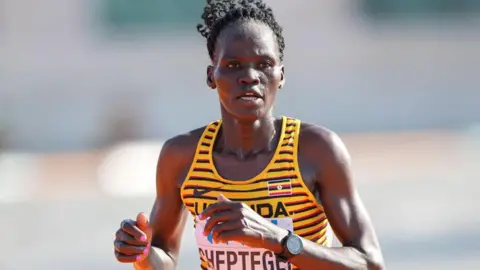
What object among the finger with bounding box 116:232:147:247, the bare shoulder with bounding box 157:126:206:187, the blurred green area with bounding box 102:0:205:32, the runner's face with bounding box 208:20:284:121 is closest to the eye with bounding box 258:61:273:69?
the runner's face with bounding box 208:20:284:121

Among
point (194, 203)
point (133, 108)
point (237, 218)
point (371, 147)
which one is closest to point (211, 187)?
point (194, 203)

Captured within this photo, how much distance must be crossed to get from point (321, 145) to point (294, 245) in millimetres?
470

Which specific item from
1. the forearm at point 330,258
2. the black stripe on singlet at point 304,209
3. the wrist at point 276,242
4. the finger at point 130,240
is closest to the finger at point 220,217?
the wrist at point 276,242

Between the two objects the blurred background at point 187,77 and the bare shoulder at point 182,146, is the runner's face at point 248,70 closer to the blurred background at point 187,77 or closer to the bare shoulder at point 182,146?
the bare shoulder at point 182,146

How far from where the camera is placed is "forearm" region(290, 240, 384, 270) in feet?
10.8

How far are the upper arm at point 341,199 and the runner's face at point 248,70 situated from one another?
24 centimetres

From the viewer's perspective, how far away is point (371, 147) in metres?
17.0

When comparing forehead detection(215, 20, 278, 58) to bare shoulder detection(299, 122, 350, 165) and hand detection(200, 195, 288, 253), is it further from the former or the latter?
hand detection(200, 195, 288, 253)

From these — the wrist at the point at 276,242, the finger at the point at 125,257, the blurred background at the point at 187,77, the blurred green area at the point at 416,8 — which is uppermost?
the blurred green area at the point at 416,8

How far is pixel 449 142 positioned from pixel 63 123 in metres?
6.76

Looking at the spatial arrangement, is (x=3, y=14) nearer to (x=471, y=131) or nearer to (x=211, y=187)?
(x=471, y=131)

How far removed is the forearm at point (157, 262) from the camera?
3637 millimetres

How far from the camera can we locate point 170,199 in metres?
3.87

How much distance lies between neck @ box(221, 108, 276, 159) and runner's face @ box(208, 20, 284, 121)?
0.33 feet
